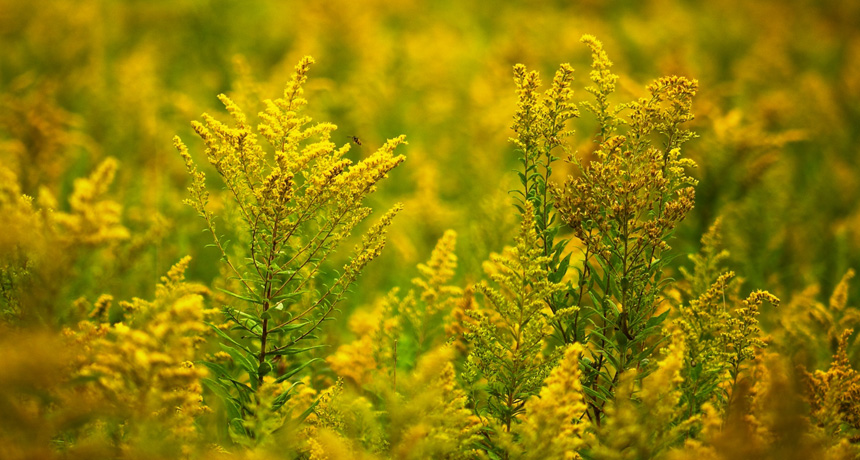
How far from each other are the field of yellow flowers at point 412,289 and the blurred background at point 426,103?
0.03m

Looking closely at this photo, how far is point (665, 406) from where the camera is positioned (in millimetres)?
1907

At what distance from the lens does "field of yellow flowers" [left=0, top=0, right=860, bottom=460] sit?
1.89 meters

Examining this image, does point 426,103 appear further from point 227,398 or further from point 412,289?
point 227,398

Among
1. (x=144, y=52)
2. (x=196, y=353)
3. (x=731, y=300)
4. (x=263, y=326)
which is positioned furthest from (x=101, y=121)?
(x=731, y=300)

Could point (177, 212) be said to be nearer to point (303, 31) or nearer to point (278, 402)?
point (278, 402)

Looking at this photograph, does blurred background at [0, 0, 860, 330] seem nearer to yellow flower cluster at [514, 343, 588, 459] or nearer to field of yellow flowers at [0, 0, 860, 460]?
field of yellow flowers at [0, 0, 860, 460]

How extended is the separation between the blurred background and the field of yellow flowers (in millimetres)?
35

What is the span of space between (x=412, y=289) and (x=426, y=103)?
418cm

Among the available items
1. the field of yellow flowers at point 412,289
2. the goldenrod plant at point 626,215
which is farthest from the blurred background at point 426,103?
the goldenrod plant at point 626,215

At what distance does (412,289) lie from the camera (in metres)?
3.01

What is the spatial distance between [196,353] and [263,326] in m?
0.60

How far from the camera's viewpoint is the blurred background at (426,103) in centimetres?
404

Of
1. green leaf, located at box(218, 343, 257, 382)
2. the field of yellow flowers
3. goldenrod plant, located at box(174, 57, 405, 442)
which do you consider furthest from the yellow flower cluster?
green leaf, located at box(218, 343, 257, 382)

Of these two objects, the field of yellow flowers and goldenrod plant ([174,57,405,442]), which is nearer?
the field of yellow flowers
